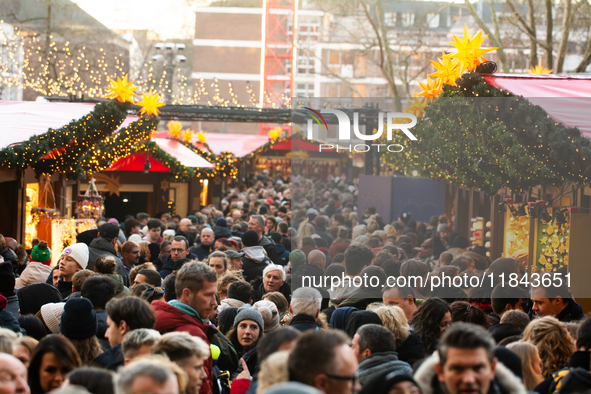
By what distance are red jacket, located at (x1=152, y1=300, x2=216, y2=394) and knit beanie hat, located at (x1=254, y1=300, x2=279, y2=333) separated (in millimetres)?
981

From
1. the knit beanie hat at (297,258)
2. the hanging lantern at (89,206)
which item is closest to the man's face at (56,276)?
the knit beanie hat at (297,258)

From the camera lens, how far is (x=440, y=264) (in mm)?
6770

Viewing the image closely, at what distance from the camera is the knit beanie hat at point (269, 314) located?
5.22m

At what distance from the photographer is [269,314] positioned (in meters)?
5.23

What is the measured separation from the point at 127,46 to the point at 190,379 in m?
41.8

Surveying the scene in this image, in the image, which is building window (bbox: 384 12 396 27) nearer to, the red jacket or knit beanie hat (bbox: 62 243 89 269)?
knit beanie hat (bbox: 62 243 89 269)

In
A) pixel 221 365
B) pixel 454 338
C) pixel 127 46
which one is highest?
pixel 127 46

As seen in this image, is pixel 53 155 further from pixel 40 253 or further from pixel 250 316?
pixel 250 316

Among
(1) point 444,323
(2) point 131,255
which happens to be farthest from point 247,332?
(2) point 131,255

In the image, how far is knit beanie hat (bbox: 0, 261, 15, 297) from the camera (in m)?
5.63

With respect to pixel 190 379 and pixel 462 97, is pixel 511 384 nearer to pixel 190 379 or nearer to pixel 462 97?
pixel 190 379

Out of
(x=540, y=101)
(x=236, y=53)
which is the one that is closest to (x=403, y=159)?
(x=540, y=101)

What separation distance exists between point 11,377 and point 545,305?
Result: 175 inches

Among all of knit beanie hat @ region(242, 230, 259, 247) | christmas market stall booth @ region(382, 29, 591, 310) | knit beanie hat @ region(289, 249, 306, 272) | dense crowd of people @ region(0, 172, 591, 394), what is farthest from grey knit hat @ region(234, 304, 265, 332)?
knit beanie hat @ region(242, 230, 259, 247)
